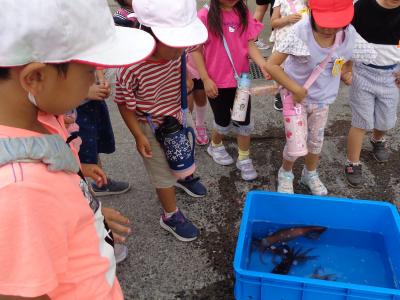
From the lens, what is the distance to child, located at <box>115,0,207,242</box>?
1728mm

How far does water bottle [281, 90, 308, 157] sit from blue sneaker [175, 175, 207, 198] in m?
0.70

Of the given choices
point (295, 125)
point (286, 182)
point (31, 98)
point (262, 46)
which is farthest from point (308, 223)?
point (262, 46)

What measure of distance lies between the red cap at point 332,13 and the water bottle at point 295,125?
493mm

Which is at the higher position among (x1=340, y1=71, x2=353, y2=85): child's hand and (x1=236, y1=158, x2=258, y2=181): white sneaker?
(x1=340, y1=71, x2=353, y2=85): child's hand

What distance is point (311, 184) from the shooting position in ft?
8.95

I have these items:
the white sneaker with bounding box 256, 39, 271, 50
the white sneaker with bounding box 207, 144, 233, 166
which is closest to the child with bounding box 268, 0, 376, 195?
the white sneaker with bounding box 207, 144, 233, 166

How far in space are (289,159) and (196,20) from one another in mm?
1209

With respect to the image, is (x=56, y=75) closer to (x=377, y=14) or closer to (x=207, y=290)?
(x=207, y=290)

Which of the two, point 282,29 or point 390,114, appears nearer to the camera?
point 390,114

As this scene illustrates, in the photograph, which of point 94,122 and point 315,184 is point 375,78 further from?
point 94,122

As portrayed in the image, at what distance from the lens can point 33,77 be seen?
85 centimetres

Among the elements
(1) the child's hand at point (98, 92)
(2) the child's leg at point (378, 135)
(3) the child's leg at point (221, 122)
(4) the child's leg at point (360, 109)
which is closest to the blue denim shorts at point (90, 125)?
(1) the child's hand at point (98, 92)

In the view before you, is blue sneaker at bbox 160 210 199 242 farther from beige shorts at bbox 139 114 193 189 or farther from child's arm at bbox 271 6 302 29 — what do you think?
child's arm at bbox 271 6 302 29

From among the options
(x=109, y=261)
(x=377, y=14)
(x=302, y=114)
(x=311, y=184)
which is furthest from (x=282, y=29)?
(x=109, y=261)
